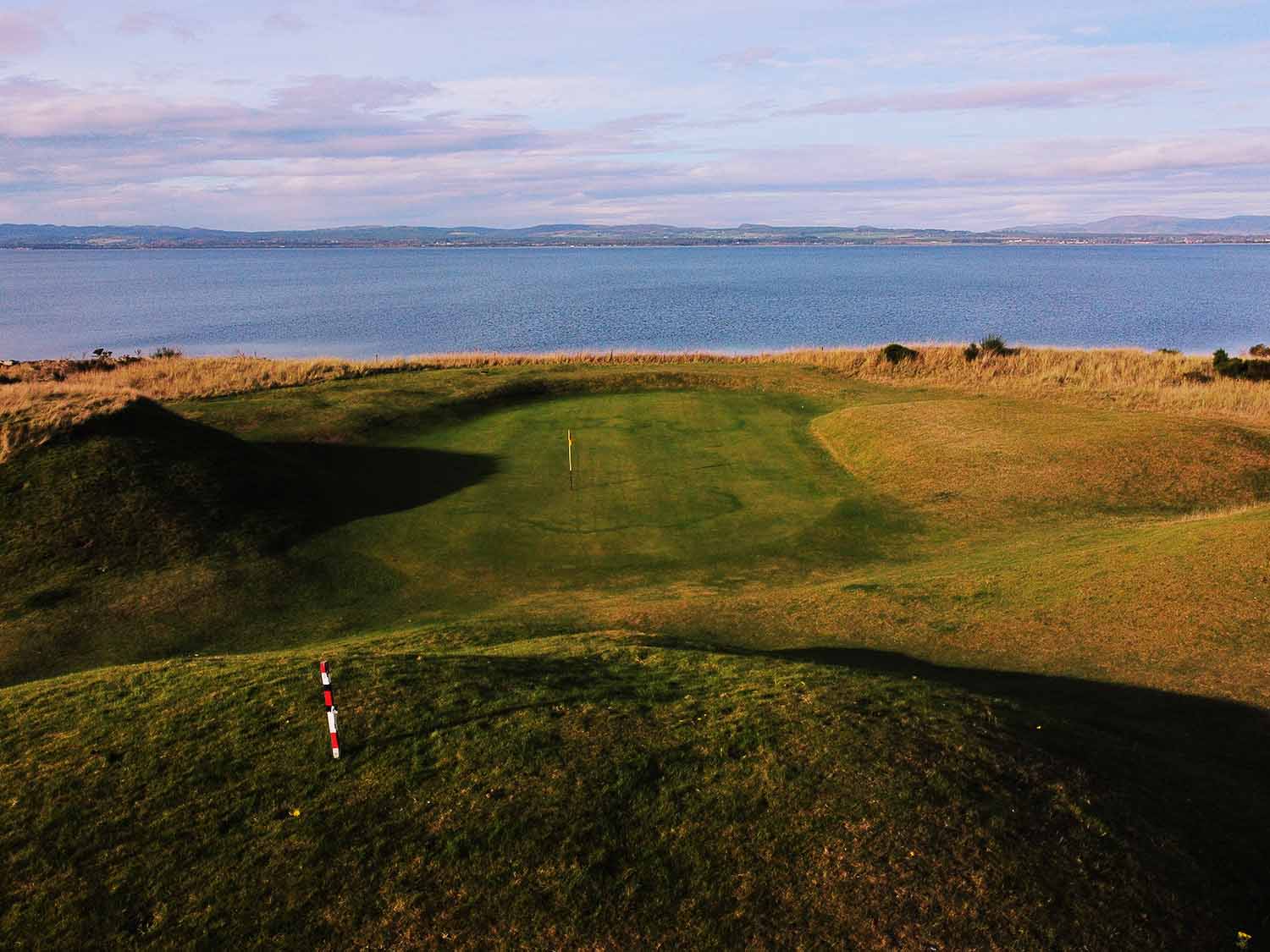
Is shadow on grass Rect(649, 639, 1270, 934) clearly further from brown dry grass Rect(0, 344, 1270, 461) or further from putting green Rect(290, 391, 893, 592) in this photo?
brown dry grass Rect(0, 344, 1270, 461)

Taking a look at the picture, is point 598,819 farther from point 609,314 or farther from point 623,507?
point 609,314

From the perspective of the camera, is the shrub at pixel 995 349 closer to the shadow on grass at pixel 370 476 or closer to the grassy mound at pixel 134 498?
the shadow on grass at pixel 370 476

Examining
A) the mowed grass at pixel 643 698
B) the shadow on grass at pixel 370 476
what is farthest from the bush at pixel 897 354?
the shadow on grass at pixel 370 476

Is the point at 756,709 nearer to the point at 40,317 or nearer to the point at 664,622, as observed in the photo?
the point at 664,622

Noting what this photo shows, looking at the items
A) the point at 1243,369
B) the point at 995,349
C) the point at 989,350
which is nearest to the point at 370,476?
the point at 989,350

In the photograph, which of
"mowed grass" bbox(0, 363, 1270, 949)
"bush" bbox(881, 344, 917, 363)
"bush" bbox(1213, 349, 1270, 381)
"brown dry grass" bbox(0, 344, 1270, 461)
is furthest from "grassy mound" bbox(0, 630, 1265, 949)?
"bush" bbox(1213, 349, 1270, 381)
